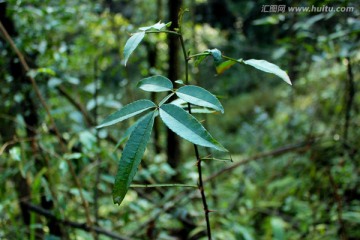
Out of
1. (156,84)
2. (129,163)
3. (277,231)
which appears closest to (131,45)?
(156,84)

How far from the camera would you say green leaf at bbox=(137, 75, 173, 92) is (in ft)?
1.85

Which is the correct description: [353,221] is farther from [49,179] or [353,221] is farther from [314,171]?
[49,179]

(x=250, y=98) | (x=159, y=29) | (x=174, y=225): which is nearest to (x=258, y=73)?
(x=250, y=98)

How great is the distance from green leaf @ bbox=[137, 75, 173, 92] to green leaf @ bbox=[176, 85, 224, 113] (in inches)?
1.3

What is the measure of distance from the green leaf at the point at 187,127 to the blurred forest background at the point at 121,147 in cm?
13

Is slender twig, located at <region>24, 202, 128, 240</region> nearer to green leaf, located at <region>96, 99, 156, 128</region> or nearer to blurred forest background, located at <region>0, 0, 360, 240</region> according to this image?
blurred forest background, located at <region>0, 0, 360, 240</region>

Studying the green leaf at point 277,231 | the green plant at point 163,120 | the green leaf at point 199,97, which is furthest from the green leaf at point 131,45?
the green leaf at point 277,231

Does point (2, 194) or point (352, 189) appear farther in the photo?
point (352, 189)

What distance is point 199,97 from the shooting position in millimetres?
521

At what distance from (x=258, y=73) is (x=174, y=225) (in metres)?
4.85

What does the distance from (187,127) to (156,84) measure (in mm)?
128

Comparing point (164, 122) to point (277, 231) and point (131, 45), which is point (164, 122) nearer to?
point (131, 45)

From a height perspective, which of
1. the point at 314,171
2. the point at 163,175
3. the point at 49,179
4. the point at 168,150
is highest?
the point at 49,179

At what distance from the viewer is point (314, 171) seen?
2.36m
